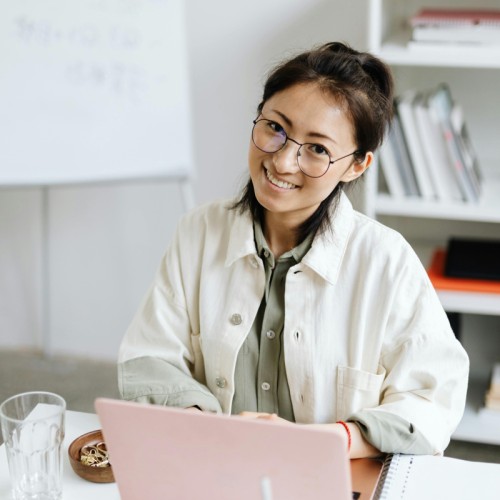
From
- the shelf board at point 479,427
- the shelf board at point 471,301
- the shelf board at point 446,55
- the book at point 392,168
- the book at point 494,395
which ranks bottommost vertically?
the shelf board at point 479,427

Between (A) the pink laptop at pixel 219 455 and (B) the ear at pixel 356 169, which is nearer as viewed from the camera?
(A) the pink laptop at pixel 219 455

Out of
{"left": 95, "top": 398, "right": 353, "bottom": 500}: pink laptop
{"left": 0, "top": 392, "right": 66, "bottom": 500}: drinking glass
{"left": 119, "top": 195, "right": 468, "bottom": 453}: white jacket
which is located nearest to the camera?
{"left": 95, "top": 398, "right": 353, "bottom": 500}: pink laptop

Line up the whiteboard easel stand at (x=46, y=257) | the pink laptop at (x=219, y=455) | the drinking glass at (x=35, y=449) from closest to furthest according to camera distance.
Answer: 1. the pink laptop at (x=219, y=455)
2. the drinking glass at (x=35, y=449)
3. the whiteboard easel stand at (x=46, y=257)

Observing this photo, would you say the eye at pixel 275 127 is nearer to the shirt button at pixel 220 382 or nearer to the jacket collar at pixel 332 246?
the jacket collar at pixel 332 246

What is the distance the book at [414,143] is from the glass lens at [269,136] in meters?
0.92

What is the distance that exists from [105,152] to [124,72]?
24cm

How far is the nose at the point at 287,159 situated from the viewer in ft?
4.64

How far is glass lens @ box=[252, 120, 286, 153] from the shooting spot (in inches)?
56.7

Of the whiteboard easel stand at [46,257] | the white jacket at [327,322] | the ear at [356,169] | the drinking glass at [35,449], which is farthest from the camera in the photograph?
the whiteboard easel stand at [46,257]

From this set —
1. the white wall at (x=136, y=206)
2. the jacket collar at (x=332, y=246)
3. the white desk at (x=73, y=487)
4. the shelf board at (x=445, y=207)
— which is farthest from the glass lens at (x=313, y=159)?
the white wall at (x=136, y=206)

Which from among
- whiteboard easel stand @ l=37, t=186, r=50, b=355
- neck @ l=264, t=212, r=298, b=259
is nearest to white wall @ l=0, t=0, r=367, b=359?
whiteboard easel stand @ l=37, t=186, r=50, b=355

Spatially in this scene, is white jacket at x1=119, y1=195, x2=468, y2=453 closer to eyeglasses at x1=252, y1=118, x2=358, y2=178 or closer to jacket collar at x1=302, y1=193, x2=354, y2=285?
jacket collar at x1=302, y1=193, x2=354, y2=285

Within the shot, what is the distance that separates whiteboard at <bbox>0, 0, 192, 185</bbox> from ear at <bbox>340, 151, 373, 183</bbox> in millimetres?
1150

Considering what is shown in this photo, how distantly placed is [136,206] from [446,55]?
1191 mm
